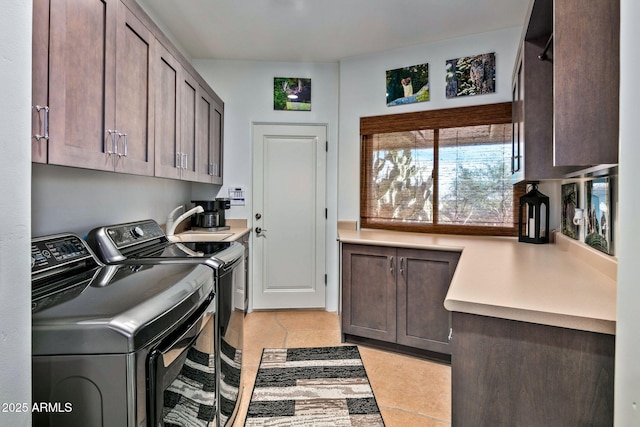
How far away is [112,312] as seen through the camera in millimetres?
950

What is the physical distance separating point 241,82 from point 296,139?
806 millimetres

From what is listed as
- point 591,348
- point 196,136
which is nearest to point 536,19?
point 591,348

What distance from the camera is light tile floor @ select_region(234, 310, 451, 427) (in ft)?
6.65

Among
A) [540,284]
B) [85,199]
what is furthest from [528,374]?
[85,199]

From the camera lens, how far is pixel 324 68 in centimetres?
372

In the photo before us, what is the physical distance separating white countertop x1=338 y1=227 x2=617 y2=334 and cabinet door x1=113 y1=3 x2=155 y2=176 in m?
1.56

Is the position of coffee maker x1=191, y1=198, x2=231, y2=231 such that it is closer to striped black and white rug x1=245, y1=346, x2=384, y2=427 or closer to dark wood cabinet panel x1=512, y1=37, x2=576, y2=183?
striped black and white rug x1=245, y1=346, x2=384, y2=427

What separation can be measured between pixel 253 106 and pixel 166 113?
5.26ft

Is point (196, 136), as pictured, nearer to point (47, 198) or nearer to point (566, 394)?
point (47, 198)

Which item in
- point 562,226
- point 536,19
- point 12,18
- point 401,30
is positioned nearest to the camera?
point 12,18

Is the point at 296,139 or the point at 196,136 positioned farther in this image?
the point at 296,139

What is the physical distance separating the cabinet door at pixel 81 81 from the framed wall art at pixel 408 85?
2436 millimetres

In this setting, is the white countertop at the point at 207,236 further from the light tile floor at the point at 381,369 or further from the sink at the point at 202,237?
the light tile floor at the point at 381,369

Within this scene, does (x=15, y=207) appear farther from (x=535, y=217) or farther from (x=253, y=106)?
(x=253, y=106)
